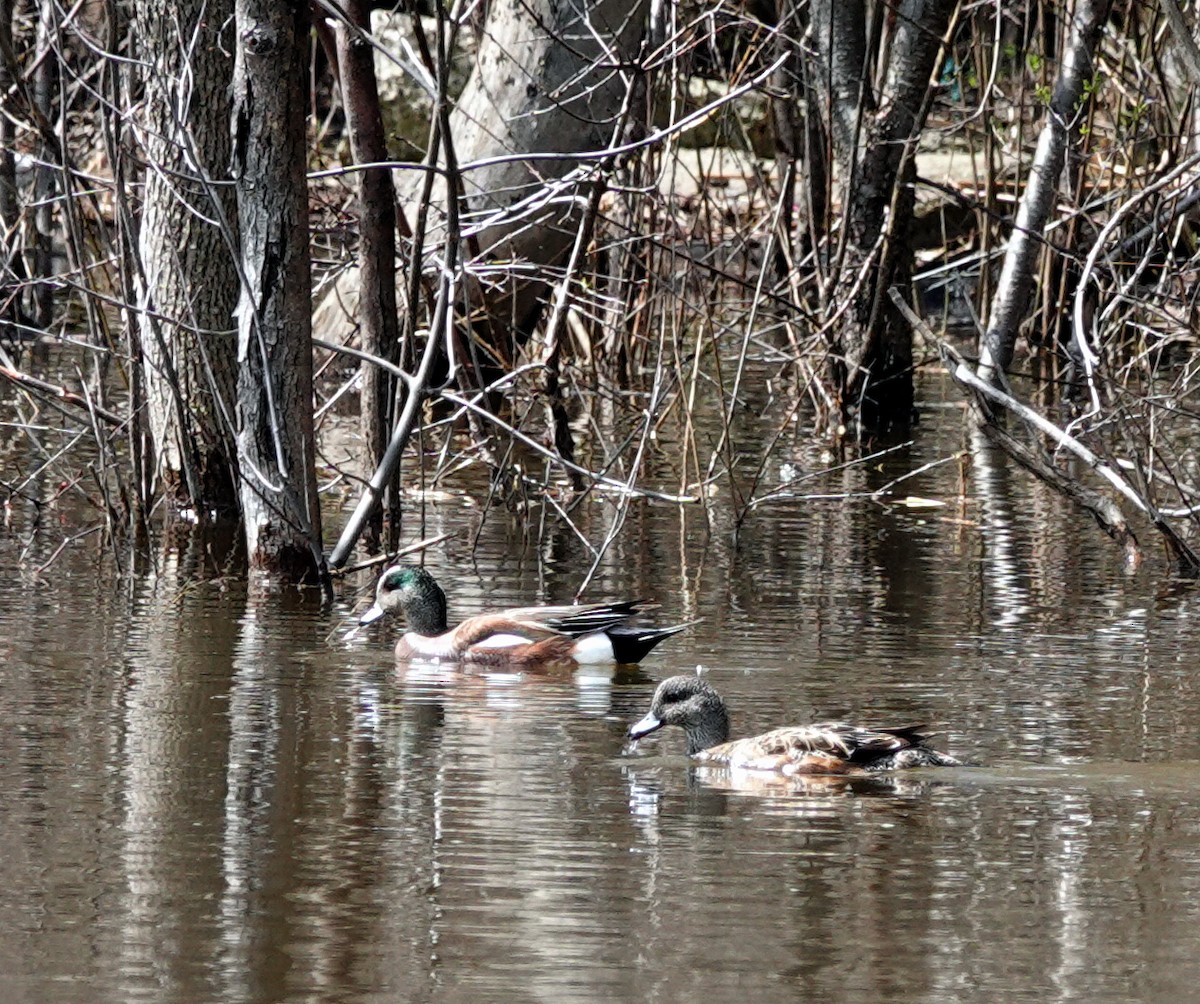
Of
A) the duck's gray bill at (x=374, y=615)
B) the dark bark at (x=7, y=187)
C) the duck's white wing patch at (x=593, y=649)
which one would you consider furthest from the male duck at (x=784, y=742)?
the dark bark at (x=7, y=187)

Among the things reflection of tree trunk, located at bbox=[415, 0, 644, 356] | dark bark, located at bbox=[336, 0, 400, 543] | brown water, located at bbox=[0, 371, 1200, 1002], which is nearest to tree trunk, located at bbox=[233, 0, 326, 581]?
brown water, located at bbox=[0, 371, 1200, 1002]

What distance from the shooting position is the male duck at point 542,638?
9.17 meters

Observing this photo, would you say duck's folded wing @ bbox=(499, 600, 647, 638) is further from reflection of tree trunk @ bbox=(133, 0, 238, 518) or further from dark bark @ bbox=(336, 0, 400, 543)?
reflection of tree trunk @ bbox=(133, 0, 238, 518)

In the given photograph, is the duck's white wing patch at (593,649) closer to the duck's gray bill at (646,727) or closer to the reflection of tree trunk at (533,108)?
the duck's gray bill at (646,727)

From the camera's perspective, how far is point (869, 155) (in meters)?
15.5

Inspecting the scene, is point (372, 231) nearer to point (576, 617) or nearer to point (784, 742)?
point (576, 617)

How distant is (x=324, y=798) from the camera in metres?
6.93

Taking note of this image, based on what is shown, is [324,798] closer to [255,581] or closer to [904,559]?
[255,581]

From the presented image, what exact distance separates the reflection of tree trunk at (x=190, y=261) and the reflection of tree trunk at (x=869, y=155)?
4.49 metres

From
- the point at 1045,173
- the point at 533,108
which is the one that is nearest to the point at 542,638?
the point at 1045,173

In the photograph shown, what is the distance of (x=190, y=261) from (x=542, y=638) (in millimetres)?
3185

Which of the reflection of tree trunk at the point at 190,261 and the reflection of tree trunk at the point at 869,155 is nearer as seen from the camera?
the reflection of tree trunk at the point at 190,261

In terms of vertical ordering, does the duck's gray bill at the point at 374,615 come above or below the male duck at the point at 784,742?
above

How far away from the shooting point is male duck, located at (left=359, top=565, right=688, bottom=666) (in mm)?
9172
